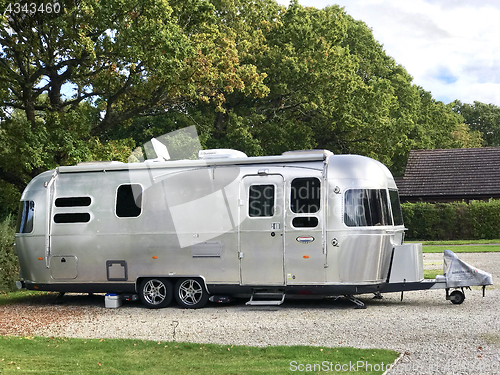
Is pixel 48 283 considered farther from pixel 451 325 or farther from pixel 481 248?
pixel 481 248

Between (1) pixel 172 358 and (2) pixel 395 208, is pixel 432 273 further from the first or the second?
(1) pixel 172 358

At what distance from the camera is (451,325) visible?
10109mm

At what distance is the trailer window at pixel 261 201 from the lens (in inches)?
479

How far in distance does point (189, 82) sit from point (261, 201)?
30.8ft

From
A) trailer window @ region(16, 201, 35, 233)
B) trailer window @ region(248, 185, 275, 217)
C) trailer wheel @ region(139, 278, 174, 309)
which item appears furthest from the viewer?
trailer window @ region(16, 201, 35, 233)

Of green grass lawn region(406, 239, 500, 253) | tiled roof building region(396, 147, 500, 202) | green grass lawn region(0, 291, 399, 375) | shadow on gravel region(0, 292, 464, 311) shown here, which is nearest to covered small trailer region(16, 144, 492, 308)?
shadow on gravel region(0, 292, 464, 311)

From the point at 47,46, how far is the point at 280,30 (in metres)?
17.8

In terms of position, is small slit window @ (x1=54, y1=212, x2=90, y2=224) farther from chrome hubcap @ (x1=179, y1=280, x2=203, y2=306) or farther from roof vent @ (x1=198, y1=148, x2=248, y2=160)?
roof vent @ (x1=198, y1=148, x2=248, y2=160)

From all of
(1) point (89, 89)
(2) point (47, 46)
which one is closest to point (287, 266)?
(2) point (47, 46)

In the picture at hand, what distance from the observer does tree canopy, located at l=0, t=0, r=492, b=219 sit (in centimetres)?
1789

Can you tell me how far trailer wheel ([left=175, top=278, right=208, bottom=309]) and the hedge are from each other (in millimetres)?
23211

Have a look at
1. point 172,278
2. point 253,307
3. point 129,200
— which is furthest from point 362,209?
point 129,200

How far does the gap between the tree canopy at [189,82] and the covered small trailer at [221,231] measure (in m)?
4.82

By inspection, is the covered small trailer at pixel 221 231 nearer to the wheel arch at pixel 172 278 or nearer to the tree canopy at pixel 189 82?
the wheel arch at pixel 172 278
